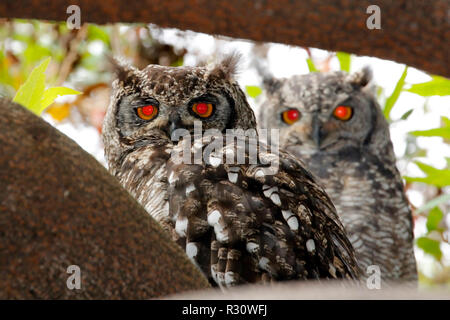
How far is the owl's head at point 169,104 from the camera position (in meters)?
2.92

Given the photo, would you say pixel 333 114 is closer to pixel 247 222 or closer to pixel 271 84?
pixel 271 84

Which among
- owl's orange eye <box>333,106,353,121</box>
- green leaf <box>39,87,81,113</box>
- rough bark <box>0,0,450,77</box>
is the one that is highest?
owl's orange eye <box>333,106,353,121</box>

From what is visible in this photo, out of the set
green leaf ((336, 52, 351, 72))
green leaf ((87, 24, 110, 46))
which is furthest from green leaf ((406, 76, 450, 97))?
green leaf ((87, 24, 110, 46))

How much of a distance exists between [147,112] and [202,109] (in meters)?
0.28

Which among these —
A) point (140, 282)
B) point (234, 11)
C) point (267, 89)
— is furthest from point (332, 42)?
point (267, 89)

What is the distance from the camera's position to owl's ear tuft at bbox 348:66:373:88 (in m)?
4.92

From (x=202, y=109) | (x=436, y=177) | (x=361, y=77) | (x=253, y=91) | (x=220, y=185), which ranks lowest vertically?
(x=220, y=185)

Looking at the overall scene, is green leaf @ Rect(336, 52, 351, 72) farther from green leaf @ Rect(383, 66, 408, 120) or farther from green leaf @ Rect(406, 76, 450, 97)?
green leaf @ Rect(406, 76, 450, 97)

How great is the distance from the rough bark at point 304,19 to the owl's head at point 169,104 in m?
1.58

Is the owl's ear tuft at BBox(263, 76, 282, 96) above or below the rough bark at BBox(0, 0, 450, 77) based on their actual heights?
above

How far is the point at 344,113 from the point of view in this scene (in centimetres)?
488

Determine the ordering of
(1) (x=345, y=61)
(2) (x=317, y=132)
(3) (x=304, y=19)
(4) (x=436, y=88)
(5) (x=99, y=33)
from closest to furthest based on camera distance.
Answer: (3) (x=304, y=19)
(4) (x=436, y=88)
(1) (x=345, y=61)
(2) (x=317, y=132)
(5) (x=99, y=33)

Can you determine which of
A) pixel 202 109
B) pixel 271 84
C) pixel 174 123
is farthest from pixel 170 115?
pixel 271 84
